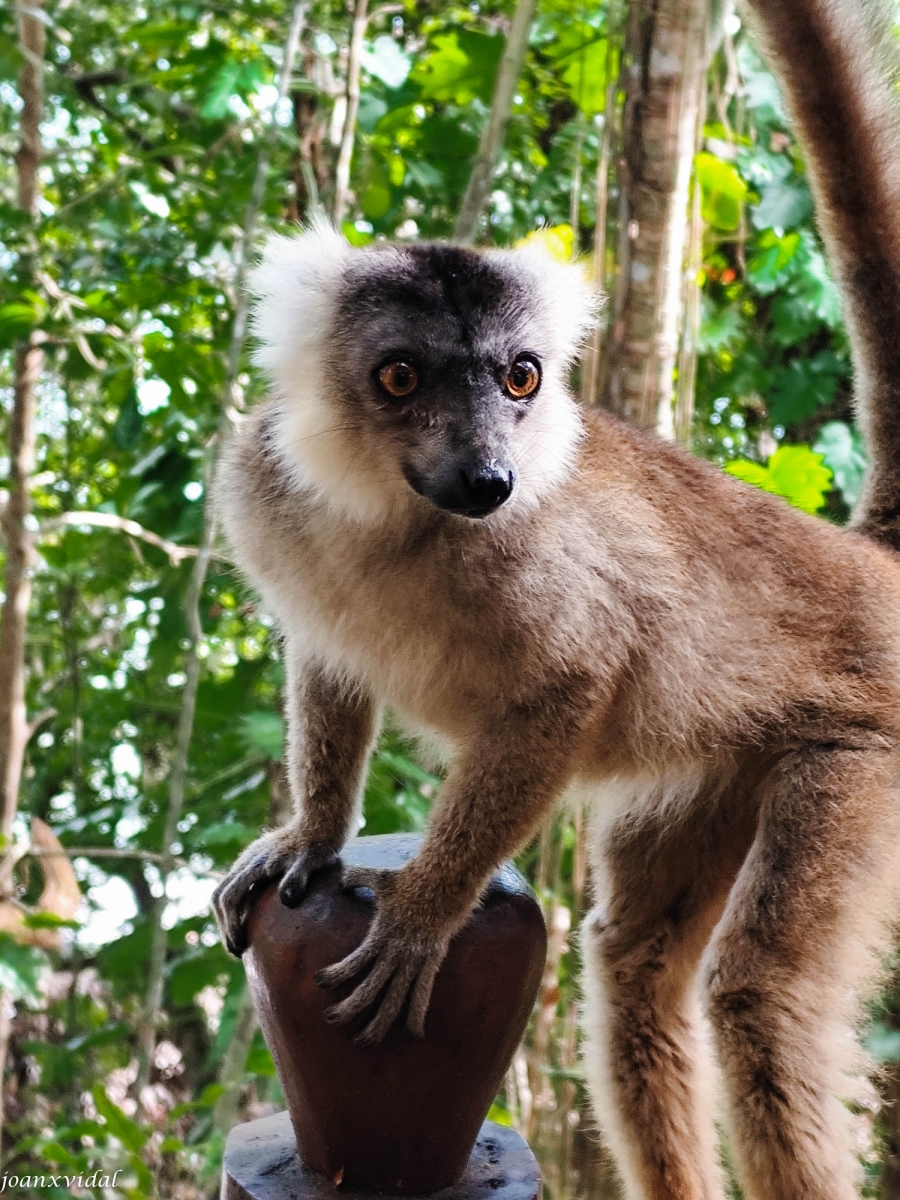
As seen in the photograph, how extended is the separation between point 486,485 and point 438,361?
35 centimetres

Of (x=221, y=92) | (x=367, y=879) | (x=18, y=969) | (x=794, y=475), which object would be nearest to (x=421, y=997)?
(x=367, y=879)

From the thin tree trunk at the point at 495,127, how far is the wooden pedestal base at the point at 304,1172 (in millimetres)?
2504

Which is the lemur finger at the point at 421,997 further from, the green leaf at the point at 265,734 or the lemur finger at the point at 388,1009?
the green leaf at the point at 265,734

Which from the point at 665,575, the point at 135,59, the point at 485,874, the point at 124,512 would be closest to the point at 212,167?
the point at 135,59

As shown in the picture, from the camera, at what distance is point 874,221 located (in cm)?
305

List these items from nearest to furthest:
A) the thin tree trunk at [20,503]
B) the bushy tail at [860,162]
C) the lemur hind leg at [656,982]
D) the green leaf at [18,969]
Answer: the lemur hind leg at [656,982] < the bushy tail at [860,162] < the green leaf at [18,969] < the thin tree trunk at [20,503]

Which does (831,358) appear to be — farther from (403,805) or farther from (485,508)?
(485,508)

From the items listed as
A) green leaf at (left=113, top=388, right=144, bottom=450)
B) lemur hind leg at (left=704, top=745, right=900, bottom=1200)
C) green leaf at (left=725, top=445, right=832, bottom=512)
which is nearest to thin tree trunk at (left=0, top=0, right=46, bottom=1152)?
green leaf at (left=113, top=388, right=144, bottom=450)

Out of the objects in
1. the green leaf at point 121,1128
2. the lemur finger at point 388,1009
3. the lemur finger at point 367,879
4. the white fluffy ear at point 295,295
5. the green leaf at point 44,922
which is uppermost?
the white fluffy ear at point 295,295

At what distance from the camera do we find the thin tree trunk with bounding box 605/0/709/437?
12.3 feet

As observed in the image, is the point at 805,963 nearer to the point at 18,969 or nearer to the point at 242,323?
the point at 18,969

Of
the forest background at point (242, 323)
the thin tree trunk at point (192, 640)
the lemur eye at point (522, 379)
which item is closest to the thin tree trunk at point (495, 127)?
the forest background at point (242, 323)

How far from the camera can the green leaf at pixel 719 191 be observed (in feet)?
13.4

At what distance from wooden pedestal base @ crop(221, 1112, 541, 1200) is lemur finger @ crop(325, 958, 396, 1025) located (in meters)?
0.27
